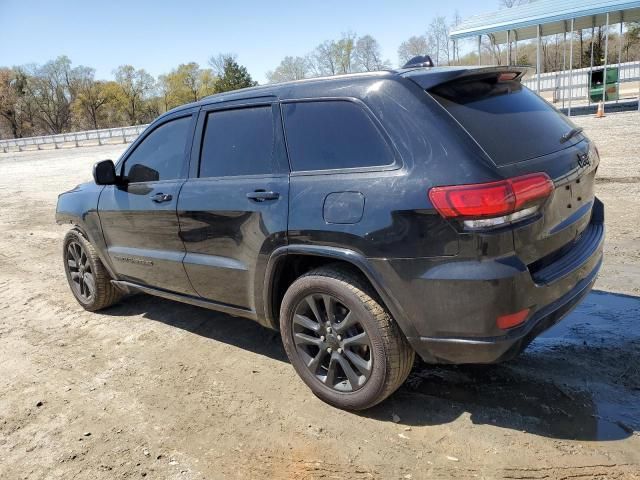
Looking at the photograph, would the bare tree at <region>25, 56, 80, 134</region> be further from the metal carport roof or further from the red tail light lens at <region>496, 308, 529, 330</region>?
the red tail light lens at <region>496, 308, 529, 330</region>

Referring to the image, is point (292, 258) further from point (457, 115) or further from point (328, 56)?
point (328, 56)

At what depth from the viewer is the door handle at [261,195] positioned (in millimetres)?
3215

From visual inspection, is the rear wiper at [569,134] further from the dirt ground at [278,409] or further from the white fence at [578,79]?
the white fence at [578,79]

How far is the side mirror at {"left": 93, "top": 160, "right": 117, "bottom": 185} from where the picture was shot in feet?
14.3

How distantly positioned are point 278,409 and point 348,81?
2.00 m

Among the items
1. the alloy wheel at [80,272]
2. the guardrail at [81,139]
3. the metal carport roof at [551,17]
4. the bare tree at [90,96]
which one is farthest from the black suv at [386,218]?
the bare tree at [90,96]

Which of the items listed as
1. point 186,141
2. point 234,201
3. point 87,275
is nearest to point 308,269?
point 234,201

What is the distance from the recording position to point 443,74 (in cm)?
292

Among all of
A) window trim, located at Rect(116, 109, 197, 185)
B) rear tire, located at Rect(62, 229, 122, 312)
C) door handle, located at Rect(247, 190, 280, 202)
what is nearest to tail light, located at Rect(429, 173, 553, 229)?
door handle, located at Rect(247, 190, 280, 202)

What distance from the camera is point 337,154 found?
303 cm

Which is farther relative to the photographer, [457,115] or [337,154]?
[337,154]

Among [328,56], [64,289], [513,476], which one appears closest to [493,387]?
[513,476]

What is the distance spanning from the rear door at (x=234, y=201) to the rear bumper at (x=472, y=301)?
2.88 ft

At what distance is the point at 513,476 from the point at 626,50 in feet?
162
